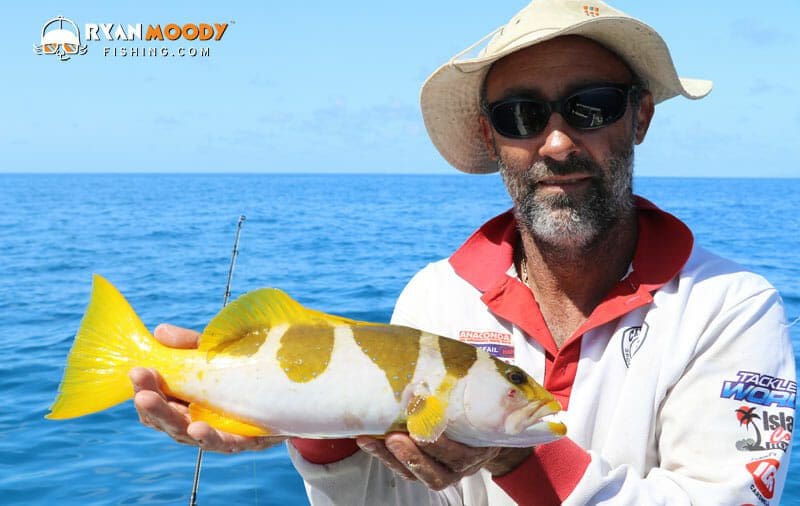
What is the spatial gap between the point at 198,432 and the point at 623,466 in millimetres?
1413

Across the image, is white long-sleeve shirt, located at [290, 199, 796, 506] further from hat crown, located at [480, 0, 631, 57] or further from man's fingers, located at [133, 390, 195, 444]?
hat crown, located at [480, 0, 631, 57]

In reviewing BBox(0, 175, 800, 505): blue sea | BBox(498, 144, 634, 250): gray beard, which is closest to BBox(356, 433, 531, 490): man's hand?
BBox(498, 144, 634, 250): gray beard

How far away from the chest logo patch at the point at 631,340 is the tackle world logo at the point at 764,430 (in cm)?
42

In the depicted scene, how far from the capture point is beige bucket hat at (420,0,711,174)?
10.5 ft

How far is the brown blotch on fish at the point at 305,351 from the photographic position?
250 centimetres

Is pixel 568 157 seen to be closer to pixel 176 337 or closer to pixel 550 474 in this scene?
pixel 550 474

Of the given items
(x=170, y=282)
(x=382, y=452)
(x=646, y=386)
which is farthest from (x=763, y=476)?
(x=170, y=282)

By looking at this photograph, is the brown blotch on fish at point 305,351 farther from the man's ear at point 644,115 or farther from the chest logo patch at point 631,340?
the man's ear at point 644,115

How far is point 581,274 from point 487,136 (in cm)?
90

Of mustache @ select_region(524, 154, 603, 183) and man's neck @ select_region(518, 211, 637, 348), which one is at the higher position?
mustache @ select_region(524, 154, 603, 183)

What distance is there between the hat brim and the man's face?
10 cm

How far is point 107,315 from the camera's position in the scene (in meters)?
2.70

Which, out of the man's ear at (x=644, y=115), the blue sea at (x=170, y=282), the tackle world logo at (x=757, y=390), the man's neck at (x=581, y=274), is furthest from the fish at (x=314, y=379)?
the blue sea at (x=170, y=282)

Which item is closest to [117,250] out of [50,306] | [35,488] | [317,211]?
[50,306]
